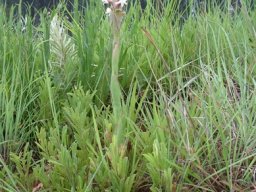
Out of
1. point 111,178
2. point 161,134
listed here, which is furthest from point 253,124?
point 111,178

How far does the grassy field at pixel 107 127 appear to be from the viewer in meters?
1.17

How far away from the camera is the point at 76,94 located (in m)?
1.47

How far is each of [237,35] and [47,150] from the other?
3.61 feet

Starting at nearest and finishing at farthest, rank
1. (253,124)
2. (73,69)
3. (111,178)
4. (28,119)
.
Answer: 1. (111,178)
2. (253,124)
3. (28,119)
4. (73,69)

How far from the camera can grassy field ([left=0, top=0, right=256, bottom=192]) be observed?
46.2 inches

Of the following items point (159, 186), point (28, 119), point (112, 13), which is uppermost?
point (112, 13)

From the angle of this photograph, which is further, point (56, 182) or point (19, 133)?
point (19, 133)

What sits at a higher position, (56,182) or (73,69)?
(73,69)

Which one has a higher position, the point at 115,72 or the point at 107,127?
the point at 115,72

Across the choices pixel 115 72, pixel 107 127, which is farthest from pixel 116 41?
pixel 107 127

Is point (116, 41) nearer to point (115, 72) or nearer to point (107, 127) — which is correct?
point (115, 72)

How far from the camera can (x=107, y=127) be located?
122 cm

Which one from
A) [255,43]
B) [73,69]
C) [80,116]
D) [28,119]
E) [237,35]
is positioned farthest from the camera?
[237,35]

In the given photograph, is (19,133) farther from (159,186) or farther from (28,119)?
(159,186)
